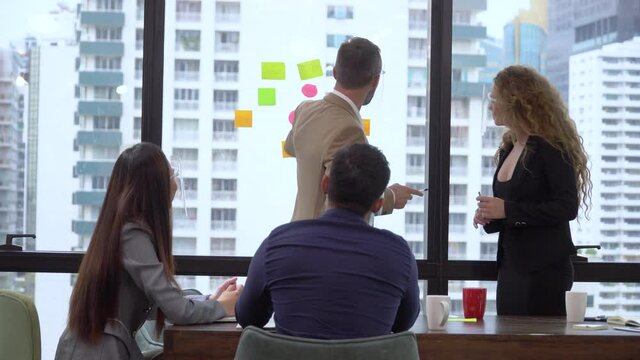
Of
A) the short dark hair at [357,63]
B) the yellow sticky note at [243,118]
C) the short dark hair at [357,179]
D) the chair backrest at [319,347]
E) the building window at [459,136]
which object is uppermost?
the short dark hair at [357,63]

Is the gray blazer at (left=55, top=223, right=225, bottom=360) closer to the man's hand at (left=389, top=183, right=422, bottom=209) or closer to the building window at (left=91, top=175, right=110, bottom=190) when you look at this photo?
the man's hand at (left=389, top=183, right=422, bottom=209)

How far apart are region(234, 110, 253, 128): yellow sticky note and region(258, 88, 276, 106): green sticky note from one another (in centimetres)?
7

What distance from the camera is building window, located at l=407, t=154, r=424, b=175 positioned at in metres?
4.19

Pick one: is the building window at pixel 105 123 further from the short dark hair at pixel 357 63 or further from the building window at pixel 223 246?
the short dark hair at pixel 357 63

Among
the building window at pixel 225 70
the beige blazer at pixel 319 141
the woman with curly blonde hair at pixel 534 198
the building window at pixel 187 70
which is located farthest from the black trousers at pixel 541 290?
the building window at pixel 187 70

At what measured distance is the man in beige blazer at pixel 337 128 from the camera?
3.09m

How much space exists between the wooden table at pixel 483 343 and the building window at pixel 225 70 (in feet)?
5.96

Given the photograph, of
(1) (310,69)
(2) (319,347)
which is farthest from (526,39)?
(2) (319,347)

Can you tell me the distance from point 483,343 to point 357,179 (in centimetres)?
66

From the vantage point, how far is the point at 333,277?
2041 millimetres

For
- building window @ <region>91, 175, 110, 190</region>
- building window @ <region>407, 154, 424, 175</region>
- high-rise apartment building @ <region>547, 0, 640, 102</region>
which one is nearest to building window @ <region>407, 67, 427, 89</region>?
building window @ <region>407, 154, 424, 175</region>

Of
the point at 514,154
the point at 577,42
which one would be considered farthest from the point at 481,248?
the point at 577,42

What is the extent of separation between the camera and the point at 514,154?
142 inches

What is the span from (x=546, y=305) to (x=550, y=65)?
1344mm
